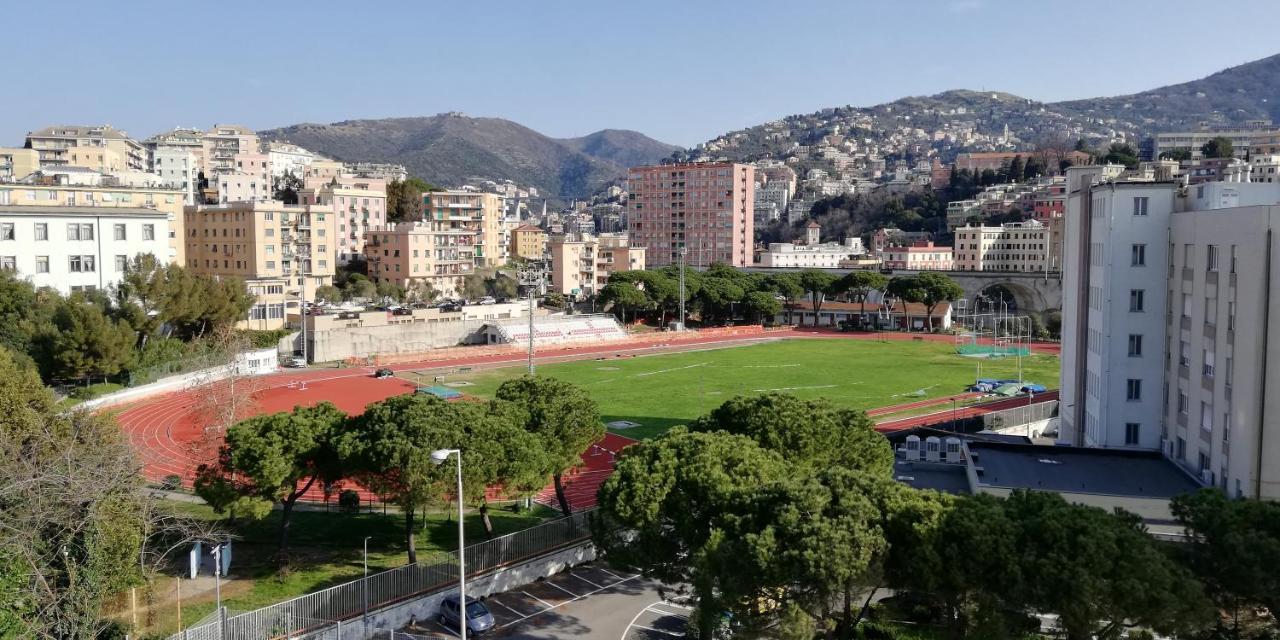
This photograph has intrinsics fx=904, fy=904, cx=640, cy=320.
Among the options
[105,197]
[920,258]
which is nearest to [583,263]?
[105,197]

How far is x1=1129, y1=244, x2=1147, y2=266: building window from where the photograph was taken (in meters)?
28.0

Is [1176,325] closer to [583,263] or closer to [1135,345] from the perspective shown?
[1135,345]

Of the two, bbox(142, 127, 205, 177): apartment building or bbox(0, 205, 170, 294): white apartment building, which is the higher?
bbox(142, 127, 205, 177): apartment building

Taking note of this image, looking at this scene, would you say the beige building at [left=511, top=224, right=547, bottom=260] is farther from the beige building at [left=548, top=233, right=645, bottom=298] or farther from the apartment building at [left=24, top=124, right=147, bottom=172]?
the apartment building at [left=24, top=124, right=147, bottom=172]

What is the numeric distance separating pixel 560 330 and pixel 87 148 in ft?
214

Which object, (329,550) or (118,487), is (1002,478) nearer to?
(329,550)

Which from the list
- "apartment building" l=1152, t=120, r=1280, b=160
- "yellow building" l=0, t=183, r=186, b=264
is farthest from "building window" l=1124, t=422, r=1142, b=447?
"apartment building" l=1152, t=120, r=1280, b=160

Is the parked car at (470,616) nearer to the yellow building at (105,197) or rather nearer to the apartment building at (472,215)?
the yellow building at (105,197)

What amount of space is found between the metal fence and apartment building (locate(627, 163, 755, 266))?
4413 inches

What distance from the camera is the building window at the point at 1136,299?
91.9 feet

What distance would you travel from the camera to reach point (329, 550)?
81.8 feet

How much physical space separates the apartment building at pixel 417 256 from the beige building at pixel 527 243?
38.2 meters

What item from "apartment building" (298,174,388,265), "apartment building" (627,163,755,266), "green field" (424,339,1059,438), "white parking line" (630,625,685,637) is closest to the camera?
"white parking line" (630,625,685,637)

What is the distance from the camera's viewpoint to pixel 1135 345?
28.2m
